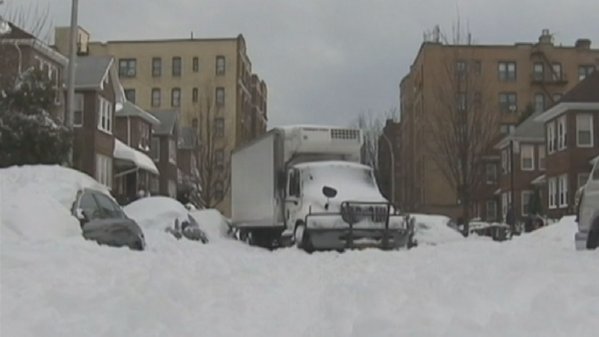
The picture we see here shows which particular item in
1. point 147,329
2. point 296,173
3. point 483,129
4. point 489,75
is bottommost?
point 147,329

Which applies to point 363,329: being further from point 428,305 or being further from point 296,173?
point 296,173

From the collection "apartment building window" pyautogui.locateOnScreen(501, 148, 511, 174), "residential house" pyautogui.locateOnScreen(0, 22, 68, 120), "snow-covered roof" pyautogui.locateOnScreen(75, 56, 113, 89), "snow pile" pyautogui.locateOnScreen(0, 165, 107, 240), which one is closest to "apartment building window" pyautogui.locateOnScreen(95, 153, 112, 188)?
"snow-covered roof" pyautogui.locateOnScreen(75, 56, 113, 89)

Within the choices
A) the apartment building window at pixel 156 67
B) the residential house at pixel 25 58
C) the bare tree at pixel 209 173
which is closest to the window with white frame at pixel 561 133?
the bare tree at pixel 209 173

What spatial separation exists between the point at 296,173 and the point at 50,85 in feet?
27.9

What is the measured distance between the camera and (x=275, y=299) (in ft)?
28.4

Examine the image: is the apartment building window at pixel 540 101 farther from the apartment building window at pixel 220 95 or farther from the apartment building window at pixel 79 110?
the apartment building window at pixel 79 110

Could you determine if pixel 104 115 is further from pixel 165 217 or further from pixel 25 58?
pixel 165 217

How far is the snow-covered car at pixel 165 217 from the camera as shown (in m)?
22.0

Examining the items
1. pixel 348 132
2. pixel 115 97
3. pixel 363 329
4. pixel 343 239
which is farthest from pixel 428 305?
pixel 115 97

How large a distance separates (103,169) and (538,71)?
46578mm

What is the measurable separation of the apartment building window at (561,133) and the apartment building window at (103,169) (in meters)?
22.5

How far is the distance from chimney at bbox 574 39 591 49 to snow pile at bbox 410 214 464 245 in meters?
54.1

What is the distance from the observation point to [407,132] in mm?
76562

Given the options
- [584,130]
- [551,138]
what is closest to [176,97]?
[551,138]
